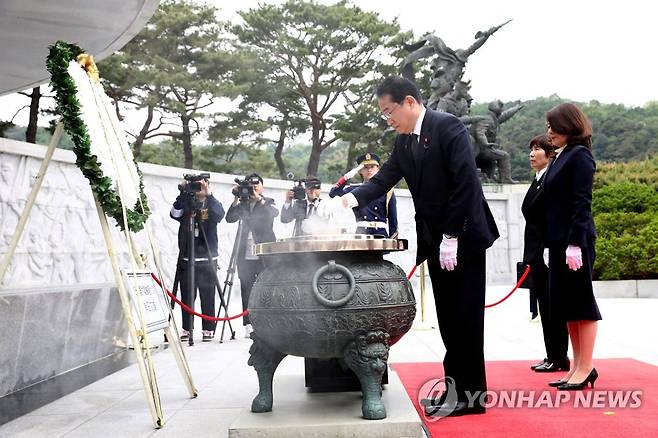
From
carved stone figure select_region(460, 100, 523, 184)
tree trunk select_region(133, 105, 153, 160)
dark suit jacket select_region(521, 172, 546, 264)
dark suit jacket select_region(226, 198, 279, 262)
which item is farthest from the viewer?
tree trunk select_region(133, 105, 153, 160)

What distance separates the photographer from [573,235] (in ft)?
12.5

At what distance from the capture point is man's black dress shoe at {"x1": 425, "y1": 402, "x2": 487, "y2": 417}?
3.35 metres

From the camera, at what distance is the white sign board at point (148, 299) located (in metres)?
3.69

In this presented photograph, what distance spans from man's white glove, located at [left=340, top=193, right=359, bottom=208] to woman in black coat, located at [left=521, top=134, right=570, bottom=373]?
1.63 metres

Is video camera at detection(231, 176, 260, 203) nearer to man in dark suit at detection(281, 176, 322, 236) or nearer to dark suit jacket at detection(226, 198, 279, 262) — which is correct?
dark suit jacket at detection(226, 198, 279, 262)

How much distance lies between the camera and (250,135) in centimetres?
2702

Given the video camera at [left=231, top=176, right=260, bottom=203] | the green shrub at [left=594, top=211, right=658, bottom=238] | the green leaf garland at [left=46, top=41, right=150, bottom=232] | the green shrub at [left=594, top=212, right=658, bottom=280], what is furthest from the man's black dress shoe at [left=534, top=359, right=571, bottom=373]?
the green shrub at [left=594, top=211, right=658, bottom=238]

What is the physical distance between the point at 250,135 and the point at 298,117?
10.3ft

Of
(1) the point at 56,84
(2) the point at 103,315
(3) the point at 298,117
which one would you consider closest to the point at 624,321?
(2) the point at 103,315

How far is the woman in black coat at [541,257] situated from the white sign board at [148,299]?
2741 millimetres

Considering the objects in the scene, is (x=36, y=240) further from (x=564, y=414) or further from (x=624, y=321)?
(x=624, y=321)

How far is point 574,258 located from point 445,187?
3.23 feet

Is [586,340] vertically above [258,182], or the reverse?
[258,182]

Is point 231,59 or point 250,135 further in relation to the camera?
point 250,135
